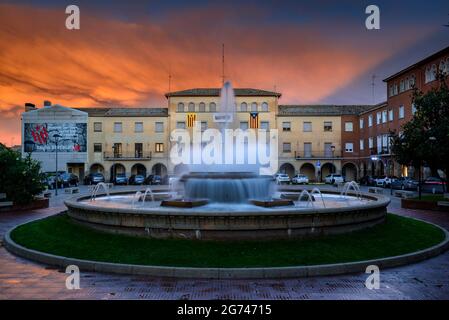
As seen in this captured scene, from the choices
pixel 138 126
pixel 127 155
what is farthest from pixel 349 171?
pixel 127 155

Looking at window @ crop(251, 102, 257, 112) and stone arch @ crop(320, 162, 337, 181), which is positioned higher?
window @ crop(251, 102, 257, 112)

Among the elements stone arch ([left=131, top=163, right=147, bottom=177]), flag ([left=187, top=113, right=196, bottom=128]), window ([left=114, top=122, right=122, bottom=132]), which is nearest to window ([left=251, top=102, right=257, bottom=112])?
flag ([left=187, top=113, right=196, bottom=128])

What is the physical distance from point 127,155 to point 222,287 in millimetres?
48224

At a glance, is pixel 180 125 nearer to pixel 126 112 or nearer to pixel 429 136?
pixel 126 112

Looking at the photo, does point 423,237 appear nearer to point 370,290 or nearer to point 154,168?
point 370,290

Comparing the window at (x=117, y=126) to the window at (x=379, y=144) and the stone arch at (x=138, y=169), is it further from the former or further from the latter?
the window at (x=379, y=144)

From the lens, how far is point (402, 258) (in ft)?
26.2

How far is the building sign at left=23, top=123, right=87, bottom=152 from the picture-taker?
50938 millimetres

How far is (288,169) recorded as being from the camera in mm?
54125

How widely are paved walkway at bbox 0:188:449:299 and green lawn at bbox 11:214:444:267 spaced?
60 centimetres

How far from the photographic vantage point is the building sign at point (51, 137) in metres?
50.9

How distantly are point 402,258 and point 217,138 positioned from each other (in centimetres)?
4303

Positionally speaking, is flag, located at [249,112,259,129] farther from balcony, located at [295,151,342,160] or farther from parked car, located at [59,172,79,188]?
parked car, located at [59,172,79,188]

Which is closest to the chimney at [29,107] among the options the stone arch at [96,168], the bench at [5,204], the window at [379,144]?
the stone arch at [96,168]
